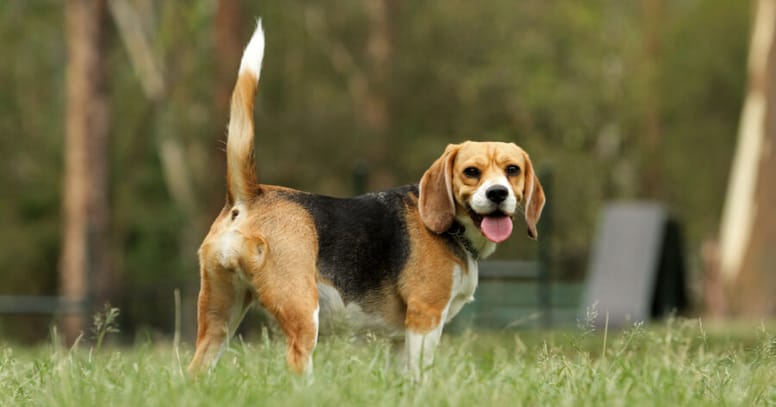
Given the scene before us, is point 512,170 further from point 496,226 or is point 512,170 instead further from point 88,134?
point 88,134

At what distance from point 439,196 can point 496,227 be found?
362 mm

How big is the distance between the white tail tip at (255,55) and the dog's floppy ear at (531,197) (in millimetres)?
1400

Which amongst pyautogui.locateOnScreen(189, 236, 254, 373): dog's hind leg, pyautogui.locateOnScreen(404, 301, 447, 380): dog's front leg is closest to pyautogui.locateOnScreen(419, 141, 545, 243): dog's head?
pyautogui.locateOnScreen(404, 301, 447, 380): dog's front leg

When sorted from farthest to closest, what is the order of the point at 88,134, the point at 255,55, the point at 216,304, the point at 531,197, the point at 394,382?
the point at 88,134
the point at 531,197
the point at 255,55
the point at 216,304
the point at 394,382

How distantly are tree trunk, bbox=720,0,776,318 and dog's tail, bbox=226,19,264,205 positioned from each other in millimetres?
19520

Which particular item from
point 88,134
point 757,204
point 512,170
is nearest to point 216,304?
point 512,170

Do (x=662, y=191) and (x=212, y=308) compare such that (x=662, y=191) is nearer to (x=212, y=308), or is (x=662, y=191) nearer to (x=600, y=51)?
(x=600, y=51)

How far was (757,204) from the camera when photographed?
25.1 meters

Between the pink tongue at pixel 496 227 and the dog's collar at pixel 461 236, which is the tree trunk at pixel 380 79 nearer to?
the dog's collar at pixel 461 236

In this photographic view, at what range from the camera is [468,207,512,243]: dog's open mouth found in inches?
244

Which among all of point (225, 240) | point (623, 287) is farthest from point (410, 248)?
point (623, 287)

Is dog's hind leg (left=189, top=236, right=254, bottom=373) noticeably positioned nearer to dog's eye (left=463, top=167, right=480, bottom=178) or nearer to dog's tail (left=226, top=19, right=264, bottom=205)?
dog's tail (left=226, top=19, right=264, bottom=205)

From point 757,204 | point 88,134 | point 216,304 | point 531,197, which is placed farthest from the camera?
point 757,204

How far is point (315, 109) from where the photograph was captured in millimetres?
35906
